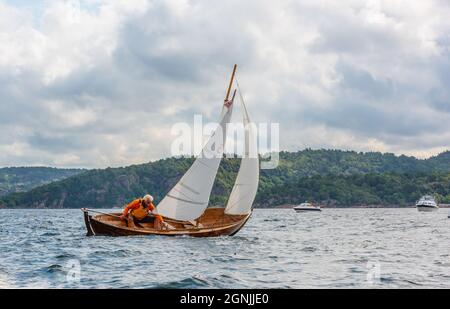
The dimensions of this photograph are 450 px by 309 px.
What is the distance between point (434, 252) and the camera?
31.7 metres

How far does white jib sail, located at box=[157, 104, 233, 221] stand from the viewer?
39500 mm

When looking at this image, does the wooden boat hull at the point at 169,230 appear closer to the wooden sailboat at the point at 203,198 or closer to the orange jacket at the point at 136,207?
the wooden sailboat at the point at 203,198

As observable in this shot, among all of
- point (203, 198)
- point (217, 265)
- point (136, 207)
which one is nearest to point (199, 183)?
point (203, 198)

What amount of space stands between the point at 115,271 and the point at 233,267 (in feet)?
16.4

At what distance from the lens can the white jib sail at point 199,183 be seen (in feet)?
130

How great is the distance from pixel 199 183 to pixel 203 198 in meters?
1.07

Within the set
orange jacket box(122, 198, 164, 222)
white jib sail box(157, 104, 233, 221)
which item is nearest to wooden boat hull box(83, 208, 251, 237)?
orange jacket box(122, 198, 164, 222)

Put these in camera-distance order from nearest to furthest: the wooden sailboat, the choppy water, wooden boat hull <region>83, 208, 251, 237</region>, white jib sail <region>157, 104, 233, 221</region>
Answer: the choppy water → wooden boat hull <region>83, 208, 251, 237</region> → the wooden sailboat → white jib sail <region>157, 104, 233, 221</region>

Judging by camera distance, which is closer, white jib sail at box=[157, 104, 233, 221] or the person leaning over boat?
the person leaning over boat

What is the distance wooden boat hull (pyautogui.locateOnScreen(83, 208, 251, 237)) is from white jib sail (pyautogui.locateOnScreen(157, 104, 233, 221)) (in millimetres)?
1255

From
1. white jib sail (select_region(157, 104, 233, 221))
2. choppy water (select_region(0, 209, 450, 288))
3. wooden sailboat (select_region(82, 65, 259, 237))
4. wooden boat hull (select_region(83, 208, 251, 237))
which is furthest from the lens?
white jib sail (select_region(157, 104, 233, 221))

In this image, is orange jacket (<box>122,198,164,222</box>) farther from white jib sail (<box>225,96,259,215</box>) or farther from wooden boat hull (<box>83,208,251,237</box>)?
white jib sail (<box>225,96,259,215</box>)
